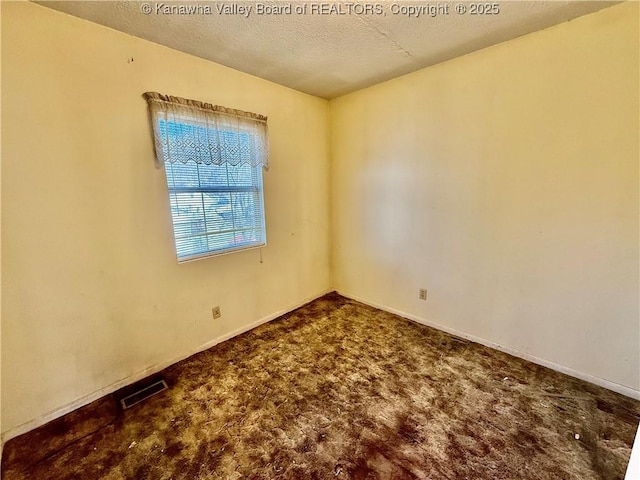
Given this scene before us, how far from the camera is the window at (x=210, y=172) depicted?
2.08 m

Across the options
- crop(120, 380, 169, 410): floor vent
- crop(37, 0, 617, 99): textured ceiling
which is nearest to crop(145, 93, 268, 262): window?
crop(37, 0, 617, 99): textured ceiling

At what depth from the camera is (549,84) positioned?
1911 millimetres

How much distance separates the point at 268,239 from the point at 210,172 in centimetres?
85

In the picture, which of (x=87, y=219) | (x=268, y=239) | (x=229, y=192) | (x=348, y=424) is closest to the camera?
(x=348, y=424)

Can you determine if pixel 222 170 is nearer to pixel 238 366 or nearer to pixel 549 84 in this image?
pixel 238 366

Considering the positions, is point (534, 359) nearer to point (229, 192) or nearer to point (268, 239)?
point (268, 239)

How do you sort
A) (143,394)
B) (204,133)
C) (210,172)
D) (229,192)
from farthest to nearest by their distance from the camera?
(229,192) → (210,172) → (204,133) → (143,394)

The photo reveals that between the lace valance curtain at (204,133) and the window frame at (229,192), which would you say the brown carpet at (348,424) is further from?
the lace valance curtain at (204,133)

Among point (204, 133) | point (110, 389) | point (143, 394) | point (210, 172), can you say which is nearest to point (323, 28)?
point (204, 133)

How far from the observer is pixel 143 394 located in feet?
6.31

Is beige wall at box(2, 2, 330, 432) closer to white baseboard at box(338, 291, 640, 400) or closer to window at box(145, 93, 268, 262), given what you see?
window at box(145, 93, 268, 262)

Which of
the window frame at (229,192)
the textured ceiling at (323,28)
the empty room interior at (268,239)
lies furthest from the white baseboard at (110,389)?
the textured ceiling at (323,28)

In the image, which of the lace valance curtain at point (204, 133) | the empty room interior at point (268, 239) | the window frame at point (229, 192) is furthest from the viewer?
the window frame at point (229, 192)

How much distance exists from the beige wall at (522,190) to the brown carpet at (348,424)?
0.38 m
